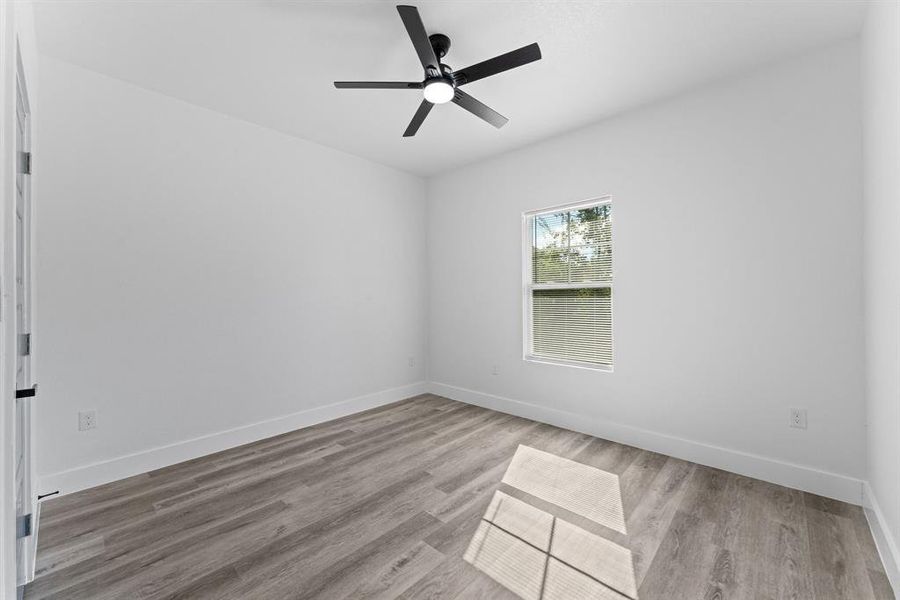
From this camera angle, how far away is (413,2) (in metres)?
2.00

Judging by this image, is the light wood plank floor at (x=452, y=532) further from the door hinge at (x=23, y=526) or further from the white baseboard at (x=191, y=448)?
the door hinge at (x=23, y=526)

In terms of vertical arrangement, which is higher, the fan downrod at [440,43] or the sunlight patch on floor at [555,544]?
the fan downrod at [440,43]

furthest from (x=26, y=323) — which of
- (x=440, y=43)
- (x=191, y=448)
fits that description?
(x=440, y=43)

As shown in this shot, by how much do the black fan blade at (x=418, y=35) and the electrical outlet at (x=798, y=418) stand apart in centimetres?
305

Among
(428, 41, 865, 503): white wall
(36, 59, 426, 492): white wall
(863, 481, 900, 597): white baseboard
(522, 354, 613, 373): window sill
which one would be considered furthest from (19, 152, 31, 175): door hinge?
(863, 481, 900, 597): white baseboard

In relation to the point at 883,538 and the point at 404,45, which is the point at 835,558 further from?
the point at 404,45

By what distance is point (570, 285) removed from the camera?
12.1 ft

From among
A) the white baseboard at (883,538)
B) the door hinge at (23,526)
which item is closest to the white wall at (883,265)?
the white baseboard at (883,538)

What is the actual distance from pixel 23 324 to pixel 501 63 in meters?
2.72

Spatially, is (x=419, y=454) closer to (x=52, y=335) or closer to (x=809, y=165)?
(x=52, y=335)

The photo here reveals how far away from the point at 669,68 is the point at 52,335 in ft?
14.3

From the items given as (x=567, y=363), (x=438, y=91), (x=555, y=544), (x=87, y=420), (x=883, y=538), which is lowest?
(x=555, y=544)

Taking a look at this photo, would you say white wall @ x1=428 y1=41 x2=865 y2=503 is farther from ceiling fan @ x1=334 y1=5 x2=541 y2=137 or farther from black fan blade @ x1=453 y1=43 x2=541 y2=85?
black fan blade @ x1=453 y1=43 x2=541 y2=85

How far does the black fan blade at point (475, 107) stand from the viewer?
2416 mm
